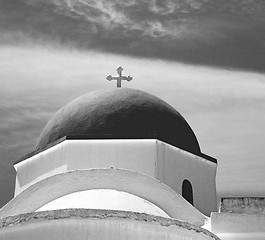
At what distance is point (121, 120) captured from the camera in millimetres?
9719

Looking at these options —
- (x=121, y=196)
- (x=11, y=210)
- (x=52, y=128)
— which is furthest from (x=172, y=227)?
(x=52, y=128)

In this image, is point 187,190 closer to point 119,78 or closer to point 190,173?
point 190,173

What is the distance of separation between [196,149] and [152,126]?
3.52ft

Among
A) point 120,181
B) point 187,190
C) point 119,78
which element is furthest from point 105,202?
point 119,78

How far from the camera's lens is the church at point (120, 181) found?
595cm

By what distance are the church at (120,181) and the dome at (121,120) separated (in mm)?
19

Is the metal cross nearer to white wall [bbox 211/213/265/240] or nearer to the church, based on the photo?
the church

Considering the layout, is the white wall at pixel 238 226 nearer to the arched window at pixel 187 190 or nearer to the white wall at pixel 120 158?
the white wall at pixel 120 158

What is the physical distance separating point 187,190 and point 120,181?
2311 mm

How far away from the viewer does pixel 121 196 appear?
298 inches

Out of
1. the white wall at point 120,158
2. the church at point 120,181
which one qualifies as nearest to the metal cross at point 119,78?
the church at point 120,181

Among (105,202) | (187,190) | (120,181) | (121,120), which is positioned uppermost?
(121,120)

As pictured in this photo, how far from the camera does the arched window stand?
32.0 ft

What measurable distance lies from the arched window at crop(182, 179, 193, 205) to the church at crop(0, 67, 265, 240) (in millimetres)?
18
